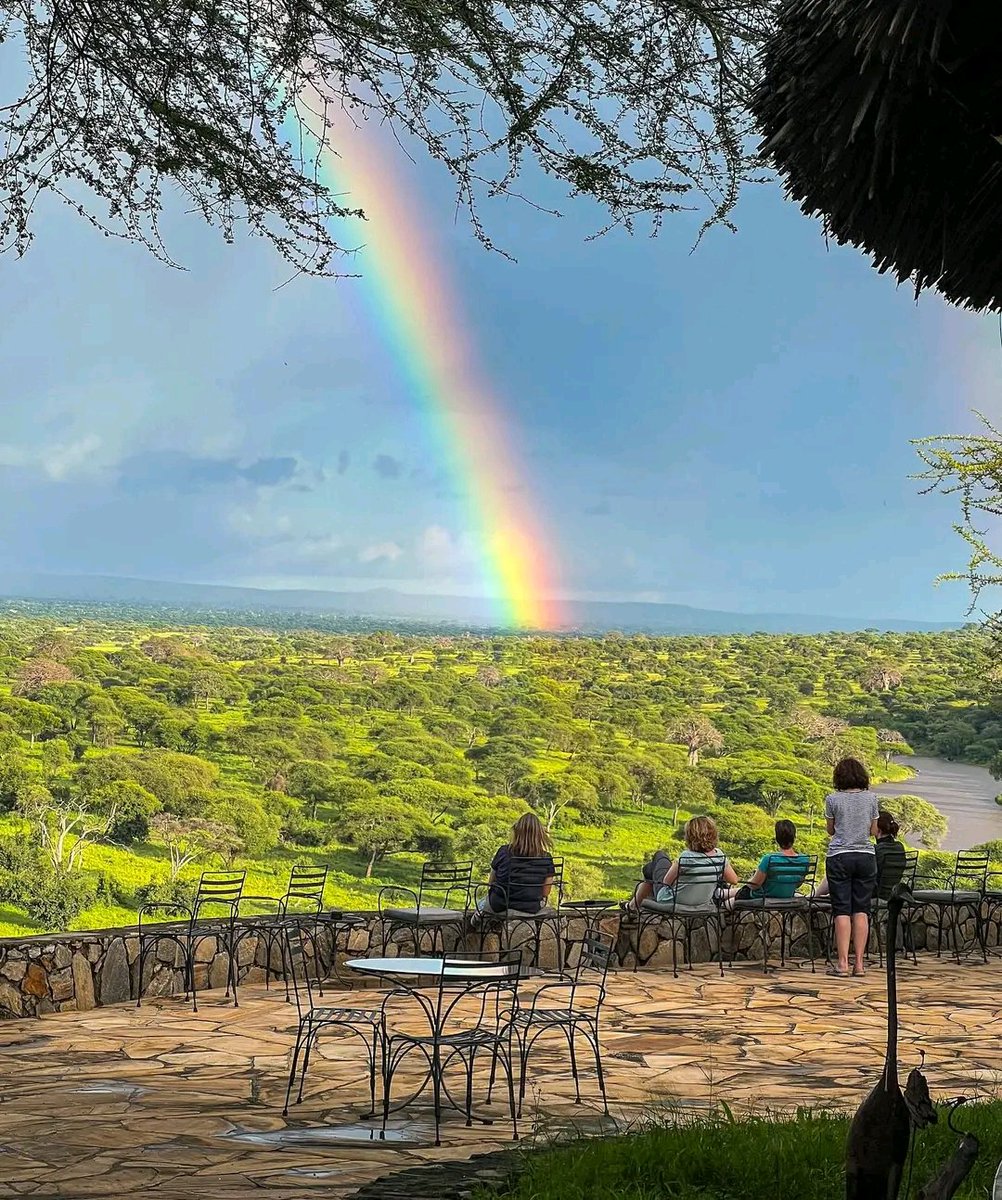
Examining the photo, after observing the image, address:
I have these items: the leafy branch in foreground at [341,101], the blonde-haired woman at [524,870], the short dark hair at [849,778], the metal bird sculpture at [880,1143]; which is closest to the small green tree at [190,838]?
the blonde-haired woman at [524,870]

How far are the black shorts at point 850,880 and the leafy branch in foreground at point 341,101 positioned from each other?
499cm

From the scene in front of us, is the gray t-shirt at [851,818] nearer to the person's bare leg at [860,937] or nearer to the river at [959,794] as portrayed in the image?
the person's bare leg at [860,937]

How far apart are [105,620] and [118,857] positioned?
22372 mm

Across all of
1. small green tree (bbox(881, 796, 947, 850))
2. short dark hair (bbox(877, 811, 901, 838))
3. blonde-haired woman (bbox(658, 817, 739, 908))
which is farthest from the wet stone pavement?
small green tree (bbox(881, 796, 947, 850))

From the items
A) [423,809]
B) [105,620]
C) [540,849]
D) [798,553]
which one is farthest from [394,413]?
[540,849]

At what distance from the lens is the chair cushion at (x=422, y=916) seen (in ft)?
27.5

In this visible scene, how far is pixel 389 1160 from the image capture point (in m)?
4.55

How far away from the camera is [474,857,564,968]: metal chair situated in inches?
339

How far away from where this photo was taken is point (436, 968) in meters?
5.44

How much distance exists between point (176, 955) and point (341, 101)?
515 centimetres

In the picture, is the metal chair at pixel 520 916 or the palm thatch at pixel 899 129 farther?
the metal chair at pixel 520 916

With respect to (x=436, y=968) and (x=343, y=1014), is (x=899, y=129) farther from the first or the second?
(x=343, y=1014)

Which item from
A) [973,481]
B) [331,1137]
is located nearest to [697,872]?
[331,1137]

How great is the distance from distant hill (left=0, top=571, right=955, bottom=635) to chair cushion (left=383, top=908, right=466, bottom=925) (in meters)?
40.8
